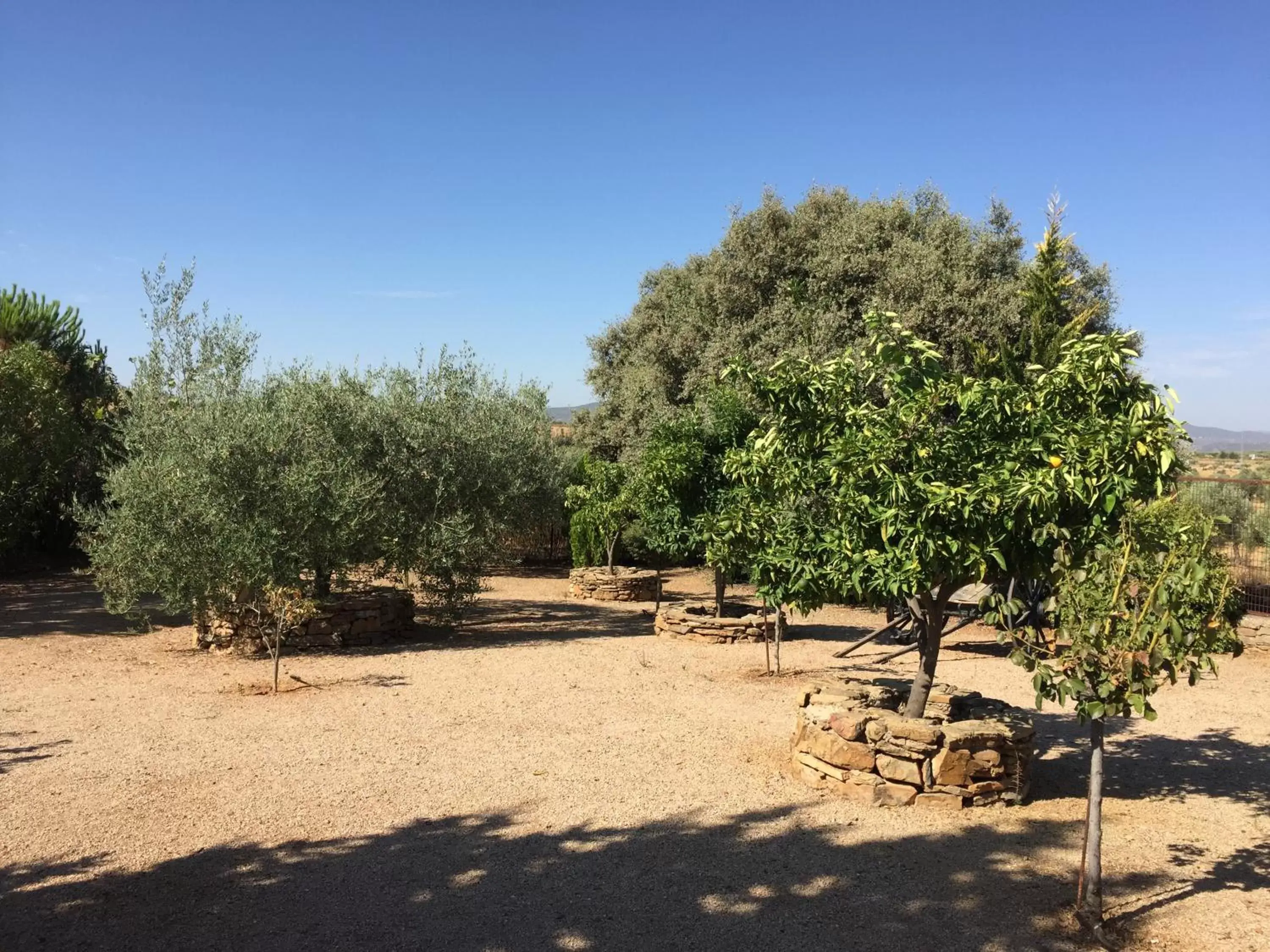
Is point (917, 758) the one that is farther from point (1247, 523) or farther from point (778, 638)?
point (1247, 523)

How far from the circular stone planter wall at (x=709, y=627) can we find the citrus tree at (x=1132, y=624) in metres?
8.22

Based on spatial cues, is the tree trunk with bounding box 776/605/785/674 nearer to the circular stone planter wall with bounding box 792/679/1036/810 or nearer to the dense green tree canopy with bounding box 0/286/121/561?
the circular stone planter wall with bounding box 792/679/1036/810

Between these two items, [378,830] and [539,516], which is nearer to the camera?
[378,830]

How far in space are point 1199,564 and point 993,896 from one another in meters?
2.09

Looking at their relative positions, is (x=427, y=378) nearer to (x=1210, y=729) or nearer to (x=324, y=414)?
(x=324, y=414)

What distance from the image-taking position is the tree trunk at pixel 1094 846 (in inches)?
173

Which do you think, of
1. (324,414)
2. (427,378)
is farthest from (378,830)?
(427,378)

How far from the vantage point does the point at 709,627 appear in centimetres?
1288

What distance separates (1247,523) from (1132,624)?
13411 mm

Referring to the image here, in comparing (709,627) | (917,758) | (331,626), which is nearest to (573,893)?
(917,758)

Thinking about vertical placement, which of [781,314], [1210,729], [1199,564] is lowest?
[1210,729]

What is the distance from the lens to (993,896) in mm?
4762

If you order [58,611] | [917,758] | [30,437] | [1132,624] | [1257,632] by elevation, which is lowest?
[1257,632]

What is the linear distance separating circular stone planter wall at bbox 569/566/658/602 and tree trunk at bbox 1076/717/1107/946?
1317cm
